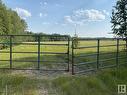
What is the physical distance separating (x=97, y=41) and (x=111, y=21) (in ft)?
27.5

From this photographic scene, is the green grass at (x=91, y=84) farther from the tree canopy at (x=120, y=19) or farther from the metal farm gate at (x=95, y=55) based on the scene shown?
the tree canopy at (x=120, y=19)

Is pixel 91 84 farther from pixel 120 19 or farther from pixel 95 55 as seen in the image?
pixel 120 19

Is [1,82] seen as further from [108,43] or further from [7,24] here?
[7,24]

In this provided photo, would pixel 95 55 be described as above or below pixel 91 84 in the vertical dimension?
above

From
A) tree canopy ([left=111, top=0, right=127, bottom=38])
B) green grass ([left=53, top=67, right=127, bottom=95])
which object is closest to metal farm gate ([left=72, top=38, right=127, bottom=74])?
green grass ([left=53, top=67, right=127, bottom=95])

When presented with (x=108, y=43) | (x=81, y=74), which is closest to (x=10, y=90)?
(x=81, y=74)

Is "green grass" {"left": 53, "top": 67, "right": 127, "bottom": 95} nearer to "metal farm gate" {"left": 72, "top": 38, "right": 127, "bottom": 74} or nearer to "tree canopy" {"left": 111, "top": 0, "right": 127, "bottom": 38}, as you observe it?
"metal farm gate" {"left": 72, "top": 38, "right": 127, "bottom": 74}

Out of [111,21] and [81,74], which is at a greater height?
[111,21]

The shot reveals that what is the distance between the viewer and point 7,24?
46.8 meters

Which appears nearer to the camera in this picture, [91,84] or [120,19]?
[91,84]

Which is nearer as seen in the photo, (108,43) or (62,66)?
(62,66)

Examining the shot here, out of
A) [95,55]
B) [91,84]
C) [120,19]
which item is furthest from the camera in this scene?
[120,19]

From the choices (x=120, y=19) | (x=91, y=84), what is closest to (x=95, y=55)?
(x=91, y=84)

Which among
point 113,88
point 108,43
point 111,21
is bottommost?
point 113,88
